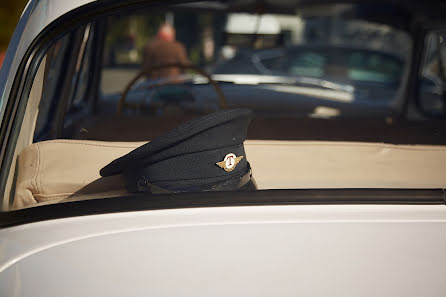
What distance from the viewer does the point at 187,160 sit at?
1.60 m

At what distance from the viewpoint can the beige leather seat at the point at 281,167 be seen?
5.41 ft

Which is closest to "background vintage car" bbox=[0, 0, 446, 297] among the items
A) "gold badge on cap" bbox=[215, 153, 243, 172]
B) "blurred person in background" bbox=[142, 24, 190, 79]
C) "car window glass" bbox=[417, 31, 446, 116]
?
"gold badge on cap" bbox=[215, 153, 243, 172]

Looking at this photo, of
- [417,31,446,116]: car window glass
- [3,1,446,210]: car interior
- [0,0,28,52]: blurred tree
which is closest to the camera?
[3,1,446,210]: car interior

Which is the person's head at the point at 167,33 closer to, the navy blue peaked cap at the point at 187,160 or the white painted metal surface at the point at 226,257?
→ the navy blue peaked cap at the point at 187,160

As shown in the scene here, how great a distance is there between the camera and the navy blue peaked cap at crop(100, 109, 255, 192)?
5.16 ft

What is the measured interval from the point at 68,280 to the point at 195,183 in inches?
16.2

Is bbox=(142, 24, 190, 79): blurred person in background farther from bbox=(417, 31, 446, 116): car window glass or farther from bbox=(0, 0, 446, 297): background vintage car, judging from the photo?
bbox=(0, 0, 446, 297): background vintage car

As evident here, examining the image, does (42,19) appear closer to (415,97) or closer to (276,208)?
(276,208)

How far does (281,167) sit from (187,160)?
0.41m

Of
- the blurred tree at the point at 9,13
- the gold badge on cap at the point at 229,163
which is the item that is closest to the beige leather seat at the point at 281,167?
the gold badge on cap at the point at 229,163

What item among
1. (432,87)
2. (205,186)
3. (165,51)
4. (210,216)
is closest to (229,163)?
(205,186)

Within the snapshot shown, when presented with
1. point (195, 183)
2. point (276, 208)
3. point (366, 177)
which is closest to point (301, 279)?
point (276, 208)

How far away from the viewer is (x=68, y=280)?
1.41 m

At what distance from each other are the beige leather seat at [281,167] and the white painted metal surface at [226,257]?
221mm
